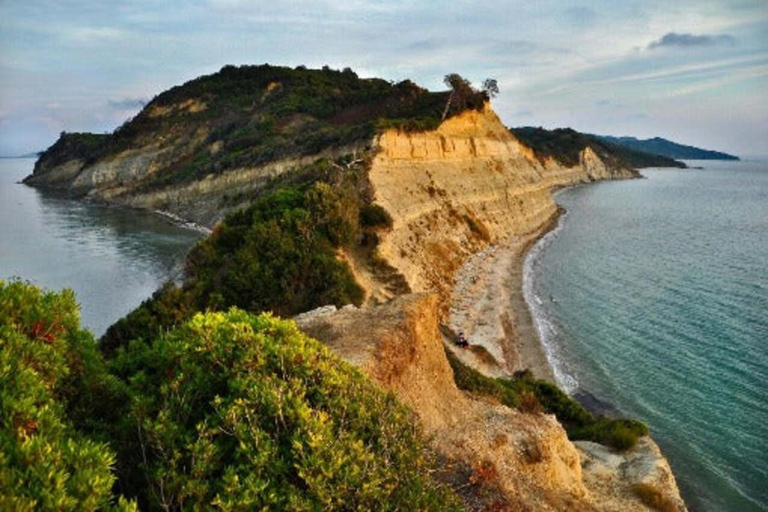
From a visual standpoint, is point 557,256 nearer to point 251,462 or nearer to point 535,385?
point 535,385

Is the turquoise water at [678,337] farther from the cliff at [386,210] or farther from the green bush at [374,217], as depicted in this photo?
the green bush at [374,217]

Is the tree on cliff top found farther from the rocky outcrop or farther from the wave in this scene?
the rocky outcrop

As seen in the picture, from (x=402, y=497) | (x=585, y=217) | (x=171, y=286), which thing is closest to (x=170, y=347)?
(x=402, y=497)

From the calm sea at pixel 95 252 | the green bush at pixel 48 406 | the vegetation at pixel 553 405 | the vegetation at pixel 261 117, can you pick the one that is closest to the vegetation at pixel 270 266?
the vegetation at pixel 553 405

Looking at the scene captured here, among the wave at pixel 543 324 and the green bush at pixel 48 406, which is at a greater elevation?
the green bush at pixel 48 406

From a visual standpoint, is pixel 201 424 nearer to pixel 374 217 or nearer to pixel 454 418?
pixel 454 418

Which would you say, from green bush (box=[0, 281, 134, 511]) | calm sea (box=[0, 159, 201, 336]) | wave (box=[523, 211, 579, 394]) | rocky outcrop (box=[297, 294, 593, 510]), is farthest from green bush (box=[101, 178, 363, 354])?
green bush (box=[0, 281, 134, 511])

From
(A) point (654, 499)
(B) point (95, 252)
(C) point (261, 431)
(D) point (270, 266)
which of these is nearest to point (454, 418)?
(A) point (654, 499)

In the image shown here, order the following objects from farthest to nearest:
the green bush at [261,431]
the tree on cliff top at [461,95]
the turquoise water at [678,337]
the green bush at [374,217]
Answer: the tree on cliff top at [461,95], the green bush at [374,217], the turquoise water at [678,337], the green bush at [261,431]

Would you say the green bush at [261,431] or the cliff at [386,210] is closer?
the green bush at [261,431]
